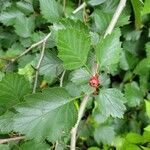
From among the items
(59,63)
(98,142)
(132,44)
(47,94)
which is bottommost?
(98,142)

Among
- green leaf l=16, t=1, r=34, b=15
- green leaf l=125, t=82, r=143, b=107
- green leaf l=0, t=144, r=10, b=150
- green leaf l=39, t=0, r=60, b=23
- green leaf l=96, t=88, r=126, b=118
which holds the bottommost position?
green leaf l=0, t=144, r=10, b=150

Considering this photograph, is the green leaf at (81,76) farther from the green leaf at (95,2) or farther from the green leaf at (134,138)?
the green leaf at (134,138)

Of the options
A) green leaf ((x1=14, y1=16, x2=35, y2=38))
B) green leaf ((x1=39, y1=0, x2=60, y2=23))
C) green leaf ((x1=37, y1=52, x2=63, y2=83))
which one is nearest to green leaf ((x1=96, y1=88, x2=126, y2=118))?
green leaf ((x1=37, y1=52, x2=63, y2=83))

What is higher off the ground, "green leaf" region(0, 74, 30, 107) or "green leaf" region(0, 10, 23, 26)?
"green leaf" region(0, 10, 23, 26)

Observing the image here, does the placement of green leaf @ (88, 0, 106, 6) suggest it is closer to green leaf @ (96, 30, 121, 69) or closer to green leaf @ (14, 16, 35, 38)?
green leaf @ (14, 16, 35, 38)

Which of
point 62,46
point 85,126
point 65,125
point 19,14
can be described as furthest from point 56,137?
point 85,126

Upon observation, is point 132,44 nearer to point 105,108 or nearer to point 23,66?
point 23,66
